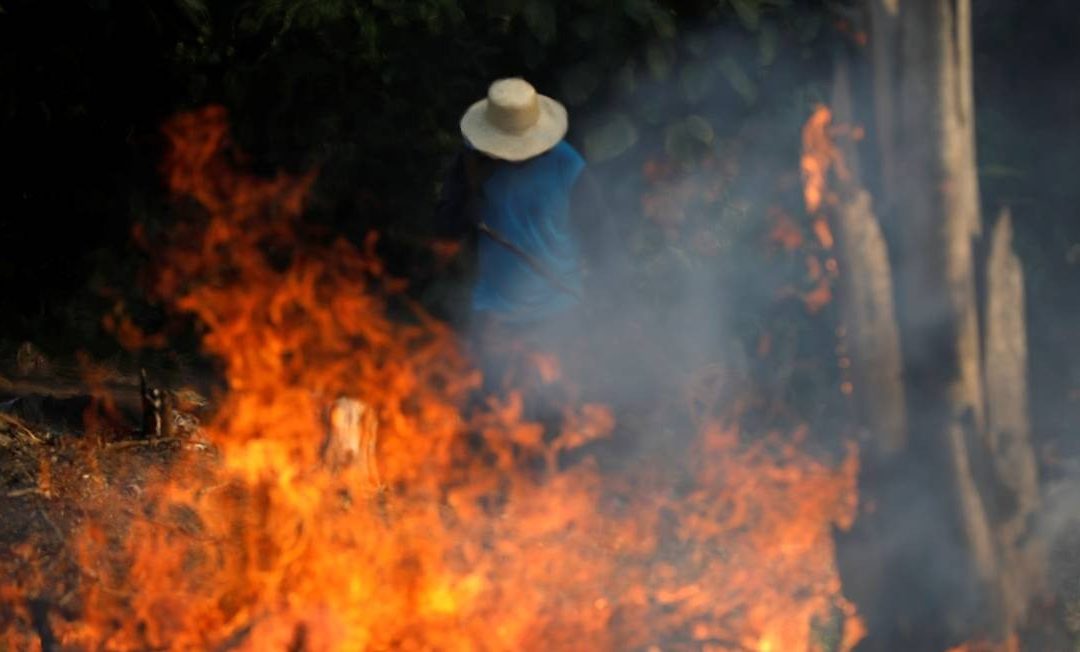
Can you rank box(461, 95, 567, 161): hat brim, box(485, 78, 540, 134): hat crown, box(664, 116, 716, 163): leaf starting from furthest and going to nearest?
box(664, 116, 716, 163): leaf → box(461, 95, 567, 161): hat brim → box(485, 78, 540, 134): hat crown

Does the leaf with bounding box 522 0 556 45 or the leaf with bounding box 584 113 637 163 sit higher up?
the leaf with bounding box 522 0 556 45

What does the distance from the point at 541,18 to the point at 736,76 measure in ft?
3.18

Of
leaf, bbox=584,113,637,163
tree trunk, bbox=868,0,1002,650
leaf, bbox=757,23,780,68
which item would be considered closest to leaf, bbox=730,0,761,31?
leaf, bbox=757,23,780,68

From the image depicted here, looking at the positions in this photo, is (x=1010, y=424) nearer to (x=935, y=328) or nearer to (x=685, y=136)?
(x=935, y=328)

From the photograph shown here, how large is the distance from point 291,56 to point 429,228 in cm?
118

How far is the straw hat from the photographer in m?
5.78

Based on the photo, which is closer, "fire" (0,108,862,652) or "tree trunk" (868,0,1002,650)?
"tree trunk" (868,0,1002,650)

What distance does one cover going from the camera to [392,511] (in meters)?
6.20

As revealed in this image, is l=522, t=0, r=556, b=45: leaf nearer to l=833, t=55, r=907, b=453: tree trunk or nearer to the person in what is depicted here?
the person

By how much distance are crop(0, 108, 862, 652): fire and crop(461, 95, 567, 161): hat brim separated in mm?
1319

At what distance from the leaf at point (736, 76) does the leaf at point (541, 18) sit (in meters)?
0.83

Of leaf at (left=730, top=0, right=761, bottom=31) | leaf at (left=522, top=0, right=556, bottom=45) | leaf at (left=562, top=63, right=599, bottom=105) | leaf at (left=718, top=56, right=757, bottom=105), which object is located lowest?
leaf at (left=562, top=63, right=599, bottom=105)

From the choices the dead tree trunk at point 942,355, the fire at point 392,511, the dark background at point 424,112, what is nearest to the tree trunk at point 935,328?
the dead tree trunk at point 942,355

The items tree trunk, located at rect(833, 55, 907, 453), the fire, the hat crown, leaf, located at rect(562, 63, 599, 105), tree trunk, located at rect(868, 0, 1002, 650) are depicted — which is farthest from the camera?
leaf, located at rect(562, 63, 599, 105)
